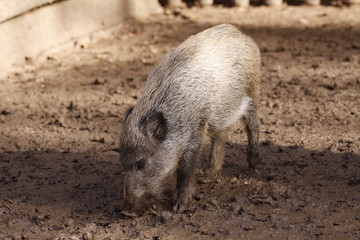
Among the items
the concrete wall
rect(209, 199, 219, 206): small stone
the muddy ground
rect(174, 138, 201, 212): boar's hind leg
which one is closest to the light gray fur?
rect(174, 138, 201, 212): boar's hind leg

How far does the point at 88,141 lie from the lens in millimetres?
6027

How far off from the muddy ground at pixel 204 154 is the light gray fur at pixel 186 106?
29 centimetres

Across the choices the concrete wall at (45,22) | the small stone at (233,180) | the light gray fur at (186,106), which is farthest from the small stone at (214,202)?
the concrete wall at (45,22)

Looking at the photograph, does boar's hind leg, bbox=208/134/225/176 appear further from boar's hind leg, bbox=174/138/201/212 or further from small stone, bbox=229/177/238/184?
boar's hind leg, bbox=174/138/201/212

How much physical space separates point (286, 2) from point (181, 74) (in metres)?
6.08

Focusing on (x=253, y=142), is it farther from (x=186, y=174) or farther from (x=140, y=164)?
(x=140, y=164)

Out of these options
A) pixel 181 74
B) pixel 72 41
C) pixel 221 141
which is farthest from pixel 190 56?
pixel 72 41

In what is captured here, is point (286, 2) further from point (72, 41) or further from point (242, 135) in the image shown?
point (242, 135)

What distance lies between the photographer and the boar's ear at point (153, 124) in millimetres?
4426

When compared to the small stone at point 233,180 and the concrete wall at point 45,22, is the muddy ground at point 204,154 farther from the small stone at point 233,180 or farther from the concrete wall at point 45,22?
the concrete wall at point 45,22

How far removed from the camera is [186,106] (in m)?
4.59

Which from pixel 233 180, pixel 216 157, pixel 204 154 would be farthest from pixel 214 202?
pixel 204 154

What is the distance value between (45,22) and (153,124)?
13.3 feet

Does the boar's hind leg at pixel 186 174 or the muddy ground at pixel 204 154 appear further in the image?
the boar's hind leg at pixel 186 174
